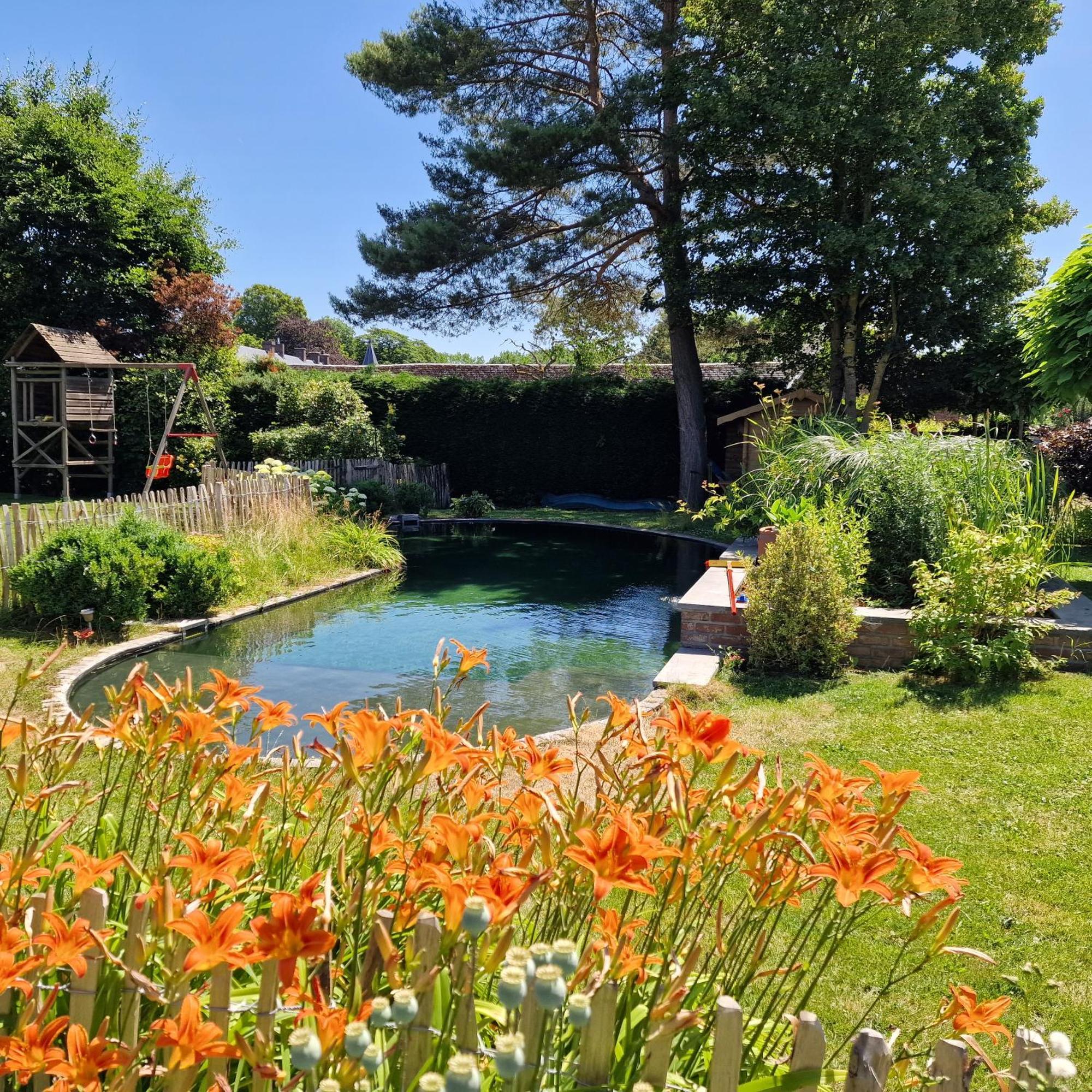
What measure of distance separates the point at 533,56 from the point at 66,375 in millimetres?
10997

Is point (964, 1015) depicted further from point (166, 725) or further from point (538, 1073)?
point (166, 725)

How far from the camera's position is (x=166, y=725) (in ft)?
4.90

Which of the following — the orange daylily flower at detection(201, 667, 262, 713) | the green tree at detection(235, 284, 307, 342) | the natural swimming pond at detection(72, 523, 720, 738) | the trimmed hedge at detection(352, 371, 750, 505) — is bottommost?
the natural swimming pond at detection(72, 523, 720, 738)

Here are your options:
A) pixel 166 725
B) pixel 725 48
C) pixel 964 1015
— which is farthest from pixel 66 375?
pixel 964 1015

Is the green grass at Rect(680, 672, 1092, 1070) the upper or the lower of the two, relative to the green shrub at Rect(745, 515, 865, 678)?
lower

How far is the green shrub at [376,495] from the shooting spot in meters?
16.3

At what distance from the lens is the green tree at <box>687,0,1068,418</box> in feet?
48.1

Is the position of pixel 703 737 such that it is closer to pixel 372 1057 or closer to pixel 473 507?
pixel 372 1057

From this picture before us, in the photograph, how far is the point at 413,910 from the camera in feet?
4.34

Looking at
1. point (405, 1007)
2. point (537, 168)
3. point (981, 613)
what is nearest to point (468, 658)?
point (405, 1007)

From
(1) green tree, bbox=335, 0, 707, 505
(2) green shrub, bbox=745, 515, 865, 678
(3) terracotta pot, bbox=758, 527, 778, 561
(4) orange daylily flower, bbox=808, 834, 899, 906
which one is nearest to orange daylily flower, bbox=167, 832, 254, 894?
(4) orange daylily flower, bbox=808, 834, 899, 906

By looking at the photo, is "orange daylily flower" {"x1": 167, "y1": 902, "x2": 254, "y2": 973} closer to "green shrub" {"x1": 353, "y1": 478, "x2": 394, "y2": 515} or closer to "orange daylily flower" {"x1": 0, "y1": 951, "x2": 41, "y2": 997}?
"orange daylily flower" {"x1": 0, "y1": 951, "x2": 41, "y2": 997}

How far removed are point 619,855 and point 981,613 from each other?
16.7 ft

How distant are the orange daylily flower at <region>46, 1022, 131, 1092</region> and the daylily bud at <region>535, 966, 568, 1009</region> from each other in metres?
0.61
